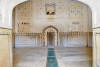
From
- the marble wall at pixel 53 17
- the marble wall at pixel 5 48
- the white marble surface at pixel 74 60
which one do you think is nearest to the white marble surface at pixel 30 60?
the white marble surface at pixel 74 60

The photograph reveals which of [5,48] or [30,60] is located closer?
[5,48]

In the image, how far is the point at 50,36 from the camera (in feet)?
29.1

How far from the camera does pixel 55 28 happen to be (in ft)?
27.6

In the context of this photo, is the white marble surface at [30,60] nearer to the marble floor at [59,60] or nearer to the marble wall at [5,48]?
the marble floor at [59,60]

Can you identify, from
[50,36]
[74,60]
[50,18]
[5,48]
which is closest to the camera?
[5,48]

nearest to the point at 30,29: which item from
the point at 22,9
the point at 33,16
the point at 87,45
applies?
the point at 33,16

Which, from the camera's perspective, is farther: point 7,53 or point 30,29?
point 30,29

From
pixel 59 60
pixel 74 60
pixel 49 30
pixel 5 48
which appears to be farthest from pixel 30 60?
pixel 49 30

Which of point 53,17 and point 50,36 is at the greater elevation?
point 53,17

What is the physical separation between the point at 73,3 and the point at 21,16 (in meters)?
4.18

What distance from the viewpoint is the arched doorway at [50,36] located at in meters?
8.45

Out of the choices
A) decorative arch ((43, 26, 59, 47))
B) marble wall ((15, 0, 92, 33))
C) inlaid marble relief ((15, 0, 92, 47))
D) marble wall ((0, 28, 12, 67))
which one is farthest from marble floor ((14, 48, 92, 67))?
marble wall ((15, 0, 92, 33))

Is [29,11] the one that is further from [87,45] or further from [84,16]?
[87,45]

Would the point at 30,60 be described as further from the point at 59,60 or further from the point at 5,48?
the point at 5,48
